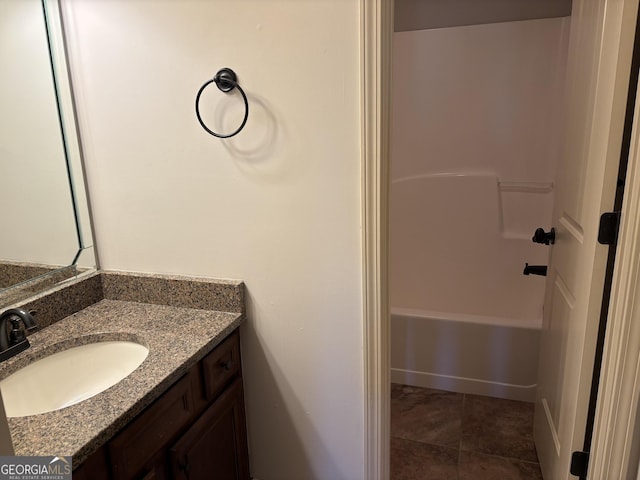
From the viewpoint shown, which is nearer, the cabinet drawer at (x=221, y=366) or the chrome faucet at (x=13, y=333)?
the chrome faucet at (x=13, y=333)

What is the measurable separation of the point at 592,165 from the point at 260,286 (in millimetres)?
1022

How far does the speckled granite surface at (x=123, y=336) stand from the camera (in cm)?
94

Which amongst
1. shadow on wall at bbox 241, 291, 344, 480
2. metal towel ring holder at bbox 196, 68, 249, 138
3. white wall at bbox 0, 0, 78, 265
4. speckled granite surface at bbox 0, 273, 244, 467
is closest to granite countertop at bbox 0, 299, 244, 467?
speckled granite surface at bbox 0, 273, 244, 467

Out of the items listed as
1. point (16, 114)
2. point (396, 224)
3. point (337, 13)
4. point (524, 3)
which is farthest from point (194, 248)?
point (524, 3)

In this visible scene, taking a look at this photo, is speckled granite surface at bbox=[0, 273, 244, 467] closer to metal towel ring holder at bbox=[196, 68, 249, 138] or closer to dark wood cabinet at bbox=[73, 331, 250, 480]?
dark wood cabinet at bbox=[73, 331, 250, 480]

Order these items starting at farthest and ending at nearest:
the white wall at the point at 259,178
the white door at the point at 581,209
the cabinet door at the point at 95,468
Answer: the white wall at the point at 259,178 → the white door at the point at 581,209 → the cabinet door at the point at 95,468

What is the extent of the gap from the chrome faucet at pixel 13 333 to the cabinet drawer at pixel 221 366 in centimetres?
45

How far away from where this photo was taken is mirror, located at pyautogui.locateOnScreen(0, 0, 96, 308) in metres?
1.39

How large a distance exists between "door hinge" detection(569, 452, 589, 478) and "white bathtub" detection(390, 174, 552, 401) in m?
0.81

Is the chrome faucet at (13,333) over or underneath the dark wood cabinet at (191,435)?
over

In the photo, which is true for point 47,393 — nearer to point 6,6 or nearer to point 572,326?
point 6,6

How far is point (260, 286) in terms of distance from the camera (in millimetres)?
1483

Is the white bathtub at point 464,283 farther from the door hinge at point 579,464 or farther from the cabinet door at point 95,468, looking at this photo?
the cabinet door at point 95,468
